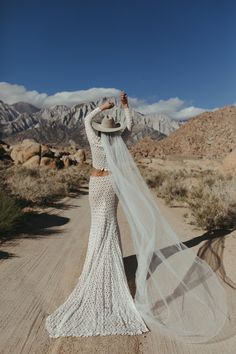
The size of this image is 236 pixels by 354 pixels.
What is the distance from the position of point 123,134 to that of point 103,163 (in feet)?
1.64

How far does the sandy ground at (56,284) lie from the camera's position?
3.94m

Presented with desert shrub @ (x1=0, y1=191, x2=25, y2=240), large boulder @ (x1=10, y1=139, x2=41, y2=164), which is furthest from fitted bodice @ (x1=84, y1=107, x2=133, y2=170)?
large boulder @ (x1=10, y1=139, x2=41, y2=164)

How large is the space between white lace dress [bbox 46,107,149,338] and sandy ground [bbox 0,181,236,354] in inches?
A: 6.0

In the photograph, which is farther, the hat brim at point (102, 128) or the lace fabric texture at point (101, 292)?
the hat brim at point (102, 128)

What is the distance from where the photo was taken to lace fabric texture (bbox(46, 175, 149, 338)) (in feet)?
13.9

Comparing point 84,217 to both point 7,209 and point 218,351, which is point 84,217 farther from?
point 218,351

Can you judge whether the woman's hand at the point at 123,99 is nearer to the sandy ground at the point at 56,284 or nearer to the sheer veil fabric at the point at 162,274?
the sheer veil fabric at the point at 162,274

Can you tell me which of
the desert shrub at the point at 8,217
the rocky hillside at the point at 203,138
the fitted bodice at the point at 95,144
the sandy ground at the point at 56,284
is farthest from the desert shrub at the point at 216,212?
the rocky hillside at the point at 203,138

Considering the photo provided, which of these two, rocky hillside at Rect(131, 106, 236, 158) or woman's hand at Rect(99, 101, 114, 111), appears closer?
woman's hand at Rect(99, 101, 114, 111)

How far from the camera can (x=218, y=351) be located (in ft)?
12.8

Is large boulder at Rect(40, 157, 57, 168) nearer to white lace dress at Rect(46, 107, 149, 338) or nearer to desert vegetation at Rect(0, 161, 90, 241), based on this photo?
desert vegetation at Rect(0, 161, 90, 241)

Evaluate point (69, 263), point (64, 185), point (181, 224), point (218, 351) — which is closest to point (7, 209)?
point (69, 263)

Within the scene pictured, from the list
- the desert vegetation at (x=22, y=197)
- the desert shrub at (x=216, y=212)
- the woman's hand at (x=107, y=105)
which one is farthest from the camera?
the desert shrub at (x=216, y=212)

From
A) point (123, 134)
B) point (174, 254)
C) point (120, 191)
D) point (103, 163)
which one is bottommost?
point (174, 254)
